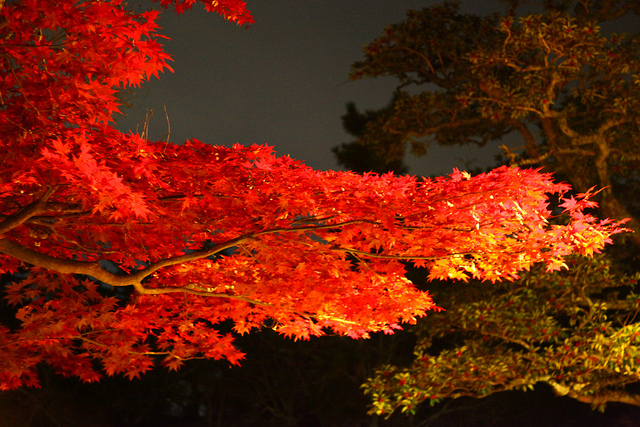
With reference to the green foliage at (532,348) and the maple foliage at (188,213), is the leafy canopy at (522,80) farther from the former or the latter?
the maple foliage at (188,213)

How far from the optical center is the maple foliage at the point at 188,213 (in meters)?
2.96

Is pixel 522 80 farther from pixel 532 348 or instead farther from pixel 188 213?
pixel 188 213

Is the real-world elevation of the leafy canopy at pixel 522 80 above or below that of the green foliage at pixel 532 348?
above

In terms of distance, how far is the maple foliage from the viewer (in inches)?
116

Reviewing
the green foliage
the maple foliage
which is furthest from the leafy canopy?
the maple foliage

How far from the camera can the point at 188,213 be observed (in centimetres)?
339

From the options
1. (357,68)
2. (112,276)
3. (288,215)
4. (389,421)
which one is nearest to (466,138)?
(357,68)

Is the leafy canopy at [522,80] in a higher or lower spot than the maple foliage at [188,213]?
higher

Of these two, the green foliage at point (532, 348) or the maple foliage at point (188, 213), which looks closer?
the maple foliage at point (188, 213)

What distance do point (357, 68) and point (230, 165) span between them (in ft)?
14.9

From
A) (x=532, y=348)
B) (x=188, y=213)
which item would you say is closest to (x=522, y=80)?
(x=532, y=348)

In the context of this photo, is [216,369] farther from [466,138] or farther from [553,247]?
[553,247]

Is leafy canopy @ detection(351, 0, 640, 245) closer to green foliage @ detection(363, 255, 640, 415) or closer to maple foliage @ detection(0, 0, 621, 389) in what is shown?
green foliage @ detection(363, 255, 640, 415)

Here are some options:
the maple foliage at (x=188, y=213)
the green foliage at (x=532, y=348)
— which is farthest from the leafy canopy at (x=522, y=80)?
the maple foliage at (x=188, y=213)
